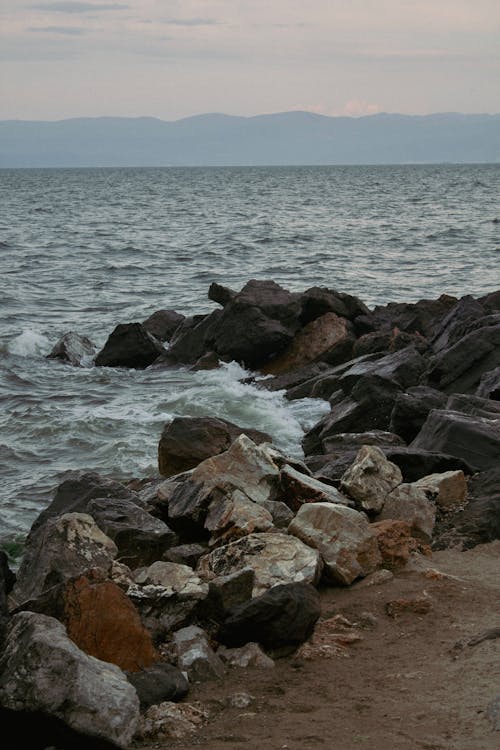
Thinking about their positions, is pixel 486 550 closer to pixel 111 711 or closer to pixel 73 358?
pixel 111 711

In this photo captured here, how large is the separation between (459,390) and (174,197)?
6667cm

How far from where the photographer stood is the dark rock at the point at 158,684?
5.22 m

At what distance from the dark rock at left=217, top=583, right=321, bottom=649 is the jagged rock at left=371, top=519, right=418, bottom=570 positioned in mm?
1155

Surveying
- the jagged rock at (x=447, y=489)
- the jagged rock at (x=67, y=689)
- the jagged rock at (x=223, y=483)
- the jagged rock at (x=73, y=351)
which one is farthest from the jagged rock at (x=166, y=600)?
the jagged rock at (x=73, y=351)

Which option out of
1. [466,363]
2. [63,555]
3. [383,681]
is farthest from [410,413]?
[383,681]

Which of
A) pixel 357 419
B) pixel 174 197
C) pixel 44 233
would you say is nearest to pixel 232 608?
pixel 357 419

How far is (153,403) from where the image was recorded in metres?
14.9

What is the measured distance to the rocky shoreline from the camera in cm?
488

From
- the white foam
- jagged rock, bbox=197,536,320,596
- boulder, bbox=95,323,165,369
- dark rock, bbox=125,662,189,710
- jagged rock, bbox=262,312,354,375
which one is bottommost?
the white foam

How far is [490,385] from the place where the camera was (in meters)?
11.1

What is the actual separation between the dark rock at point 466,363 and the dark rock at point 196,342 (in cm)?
575

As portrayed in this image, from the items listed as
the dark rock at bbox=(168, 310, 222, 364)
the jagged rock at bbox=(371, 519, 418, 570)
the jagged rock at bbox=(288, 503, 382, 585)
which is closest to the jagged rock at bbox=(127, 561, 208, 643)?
the jagged rock at bbox=(288, 503, 382, 585)

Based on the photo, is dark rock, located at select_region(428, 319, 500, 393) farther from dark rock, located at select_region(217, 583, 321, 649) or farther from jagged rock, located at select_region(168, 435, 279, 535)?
dark rock, located at select_region(217, 583, 321, 649)

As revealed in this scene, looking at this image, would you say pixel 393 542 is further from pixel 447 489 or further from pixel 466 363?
pixel 466 363
